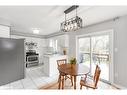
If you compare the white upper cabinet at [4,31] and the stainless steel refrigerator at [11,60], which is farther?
the white upper cabinet at [4,31]

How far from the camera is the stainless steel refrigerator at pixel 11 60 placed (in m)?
3.41

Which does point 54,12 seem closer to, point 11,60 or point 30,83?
point 11,60

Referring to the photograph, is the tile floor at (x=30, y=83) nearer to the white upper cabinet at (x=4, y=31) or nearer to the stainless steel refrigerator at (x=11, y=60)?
the stainless steel refrigerator at (x=11, y=60)

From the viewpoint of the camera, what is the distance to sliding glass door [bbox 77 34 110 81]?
3.82 meters

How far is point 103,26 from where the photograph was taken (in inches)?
146

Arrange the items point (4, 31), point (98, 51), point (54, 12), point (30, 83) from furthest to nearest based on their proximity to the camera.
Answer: point (98, 51)
point (4, 31)
point (30, 83)
point (54, 12)

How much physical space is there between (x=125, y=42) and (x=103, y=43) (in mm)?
953

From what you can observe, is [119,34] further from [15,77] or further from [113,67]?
[15,77]

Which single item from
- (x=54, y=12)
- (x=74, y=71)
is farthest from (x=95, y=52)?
(x=54, y=12)

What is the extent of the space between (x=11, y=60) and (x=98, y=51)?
346 centimetres

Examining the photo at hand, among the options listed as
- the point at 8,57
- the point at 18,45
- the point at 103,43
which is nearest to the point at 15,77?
the point at 8,57

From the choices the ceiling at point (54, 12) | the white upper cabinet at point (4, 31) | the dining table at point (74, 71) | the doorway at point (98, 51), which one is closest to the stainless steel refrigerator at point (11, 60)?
the white upper cabinet at point (4, 31)

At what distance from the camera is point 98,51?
4129 millimetres

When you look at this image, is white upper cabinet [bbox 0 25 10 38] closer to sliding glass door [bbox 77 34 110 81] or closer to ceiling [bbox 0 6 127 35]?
ceiling [bbox 0 6 127 35]
